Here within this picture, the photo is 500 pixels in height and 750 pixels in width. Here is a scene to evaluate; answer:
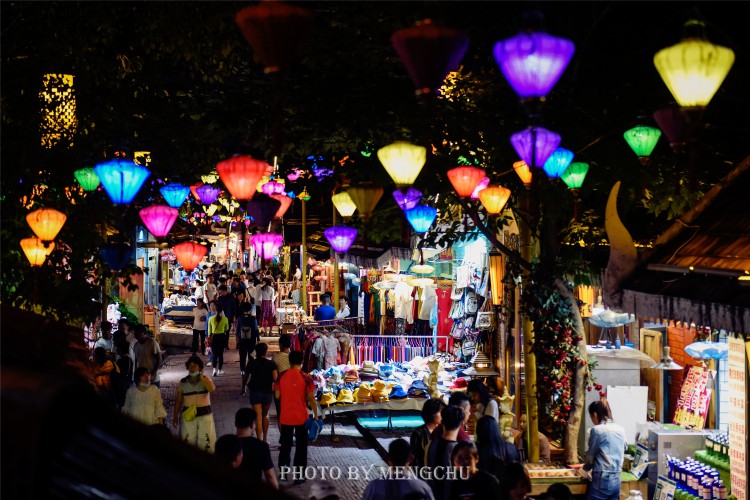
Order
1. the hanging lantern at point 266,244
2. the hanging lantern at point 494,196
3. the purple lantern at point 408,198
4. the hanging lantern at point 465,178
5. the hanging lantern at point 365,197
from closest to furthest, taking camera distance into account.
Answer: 1. the hanging lantern at point 465,178
2. the hanging lantern at point 365,197
3. the hanging lantern at point 494,196
4. the purple lantern at point 408,198
5. the hanging lantern at point 266,244

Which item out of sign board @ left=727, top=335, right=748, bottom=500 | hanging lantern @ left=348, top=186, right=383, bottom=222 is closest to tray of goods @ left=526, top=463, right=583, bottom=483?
sign board @ left=727, top=335, right=748, bottom=500

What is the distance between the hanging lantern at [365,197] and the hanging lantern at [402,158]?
186cm

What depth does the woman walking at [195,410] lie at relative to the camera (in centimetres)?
1153

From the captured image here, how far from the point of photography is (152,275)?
36.2 m

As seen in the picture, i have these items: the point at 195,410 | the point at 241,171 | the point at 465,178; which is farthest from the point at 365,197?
the point at 195,410

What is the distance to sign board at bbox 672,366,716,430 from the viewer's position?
12.7 m

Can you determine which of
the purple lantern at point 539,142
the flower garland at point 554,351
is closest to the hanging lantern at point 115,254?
the flower garland at point 554,351

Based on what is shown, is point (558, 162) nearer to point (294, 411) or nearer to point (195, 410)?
point (294, 411)

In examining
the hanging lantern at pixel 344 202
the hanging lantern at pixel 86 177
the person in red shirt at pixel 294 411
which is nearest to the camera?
the hanging lantern at pixel 86 177

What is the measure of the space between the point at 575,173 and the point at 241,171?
4.52 meters

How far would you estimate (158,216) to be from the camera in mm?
12602

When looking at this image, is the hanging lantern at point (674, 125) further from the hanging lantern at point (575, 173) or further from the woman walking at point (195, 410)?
the woman walking at point (195, 410)

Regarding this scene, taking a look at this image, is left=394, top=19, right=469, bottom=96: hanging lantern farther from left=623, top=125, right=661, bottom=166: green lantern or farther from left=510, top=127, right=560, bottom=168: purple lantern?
→ left=623, top=125, right=661, bottom=166: green lantern

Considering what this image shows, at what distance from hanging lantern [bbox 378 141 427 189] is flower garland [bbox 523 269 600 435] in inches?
134
